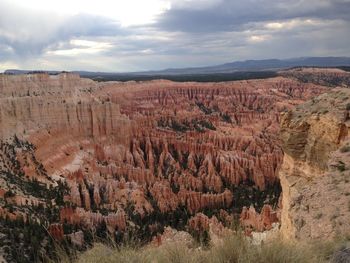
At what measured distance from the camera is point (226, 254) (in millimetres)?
4773

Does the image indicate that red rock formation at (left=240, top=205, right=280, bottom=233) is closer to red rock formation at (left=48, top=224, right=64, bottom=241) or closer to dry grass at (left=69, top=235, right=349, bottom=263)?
red rock formation at (left=48, top=224, right=64, bottom=241)

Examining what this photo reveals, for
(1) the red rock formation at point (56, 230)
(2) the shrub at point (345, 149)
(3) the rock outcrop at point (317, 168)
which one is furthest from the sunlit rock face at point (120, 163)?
(2) the shrub at point (345, 149)

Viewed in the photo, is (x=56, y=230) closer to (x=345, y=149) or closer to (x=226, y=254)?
(x=345, y=149)

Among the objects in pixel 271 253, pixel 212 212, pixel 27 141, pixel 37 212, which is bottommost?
pixel 212 212

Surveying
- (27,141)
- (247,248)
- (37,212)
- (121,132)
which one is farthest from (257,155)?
(247,248)

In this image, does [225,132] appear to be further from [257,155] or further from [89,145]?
[89,145]

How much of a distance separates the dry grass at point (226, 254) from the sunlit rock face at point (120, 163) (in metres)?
14.1

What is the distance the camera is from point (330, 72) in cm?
12669

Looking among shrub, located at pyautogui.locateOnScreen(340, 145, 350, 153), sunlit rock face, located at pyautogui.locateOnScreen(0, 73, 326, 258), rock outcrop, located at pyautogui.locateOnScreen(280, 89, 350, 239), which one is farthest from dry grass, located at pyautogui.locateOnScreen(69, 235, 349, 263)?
sunlit rock face, located at pyautogui.locateOnScreen(0, 73, 326, 258)

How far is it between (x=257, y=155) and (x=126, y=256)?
39.3m

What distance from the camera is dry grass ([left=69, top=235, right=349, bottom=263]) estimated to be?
15.4ft

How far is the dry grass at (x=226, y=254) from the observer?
468 cm

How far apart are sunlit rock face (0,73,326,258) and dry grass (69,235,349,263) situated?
46.4 feet

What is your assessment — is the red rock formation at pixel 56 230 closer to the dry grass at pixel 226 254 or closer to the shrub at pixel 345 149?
the shrub at pixel 345 149
